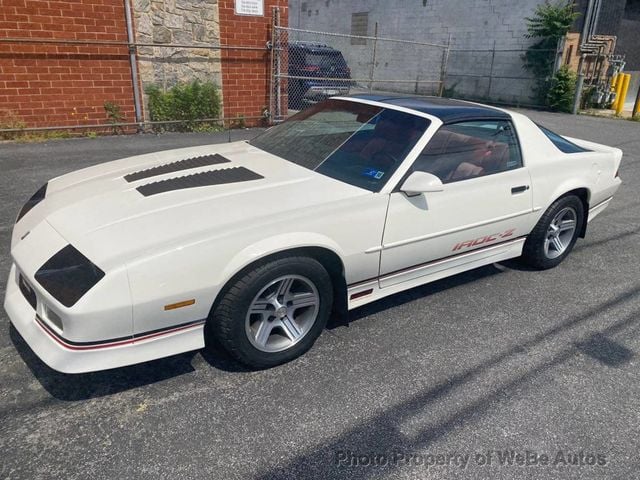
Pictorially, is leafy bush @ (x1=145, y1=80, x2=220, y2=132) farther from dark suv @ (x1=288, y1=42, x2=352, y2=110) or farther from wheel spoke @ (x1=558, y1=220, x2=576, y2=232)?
wheel spoke @ (x1=558, y1=220, x2=576, y2=232)

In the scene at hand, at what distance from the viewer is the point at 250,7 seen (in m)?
10.0

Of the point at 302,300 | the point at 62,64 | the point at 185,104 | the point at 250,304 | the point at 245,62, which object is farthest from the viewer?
the point at 245,62

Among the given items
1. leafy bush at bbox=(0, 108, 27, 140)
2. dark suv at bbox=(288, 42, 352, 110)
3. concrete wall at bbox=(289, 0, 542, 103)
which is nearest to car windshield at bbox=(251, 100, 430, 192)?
leafy bush at bbox=(0, 108, 27, 140)

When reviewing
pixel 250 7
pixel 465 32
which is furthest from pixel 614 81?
pixel 250 7

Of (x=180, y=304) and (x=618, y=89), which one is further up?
(x=618, y=89)

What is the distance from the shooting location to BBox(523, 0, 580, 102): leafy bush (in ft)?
51.3

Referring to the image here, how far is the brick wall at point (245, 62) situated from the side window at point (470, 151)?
7.64m

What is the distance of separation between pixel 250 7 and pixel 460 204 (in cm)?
839

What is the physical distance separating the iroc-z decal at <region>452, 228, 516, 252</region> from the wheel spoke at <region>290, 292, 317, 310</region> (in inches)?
47.8

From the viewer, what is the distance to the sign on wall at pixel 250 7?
9.91 m

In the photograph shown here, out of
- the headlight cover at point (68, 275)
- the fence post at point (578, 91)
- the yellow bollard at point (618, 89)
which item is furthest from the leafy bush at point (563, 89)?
the headlight cover at point (68, 275)

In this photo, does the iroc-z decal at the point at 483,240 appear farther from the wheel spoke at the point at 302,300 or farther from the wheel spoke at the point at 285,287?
the wheel spoke at the point at 285,287

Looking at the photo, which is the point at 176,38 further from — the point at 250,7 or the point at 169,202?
the point at 169,202

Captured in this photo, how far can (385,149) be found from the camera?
332cm
